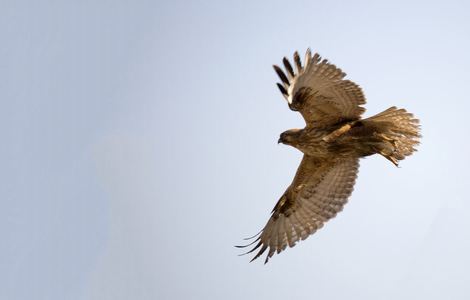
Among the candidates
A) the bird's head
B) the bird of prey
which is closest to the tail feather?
the bird of prey

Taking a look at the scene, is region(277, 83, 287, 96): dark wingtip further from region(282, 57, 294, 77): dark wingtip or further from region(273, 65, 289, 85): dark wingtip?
region(282, 57, 294, 77): dark wingtip

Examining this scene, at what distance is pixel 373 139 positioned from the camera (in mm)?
12906

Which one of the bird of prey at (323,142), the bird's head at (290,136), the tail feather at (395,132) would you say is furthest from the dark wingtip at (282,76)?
the tail feather at (395,132)

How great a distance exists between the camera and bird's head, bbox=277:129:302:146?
42.0ft

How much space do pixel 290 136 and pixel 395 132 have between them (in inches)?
75.1

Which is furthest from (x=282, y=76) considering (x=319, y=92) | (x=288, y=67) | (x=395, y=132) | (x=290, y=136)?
(x=395, y=132)

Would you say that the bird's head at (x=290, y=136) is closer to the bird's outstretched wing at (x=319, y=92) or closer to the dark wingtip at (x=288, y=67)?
the bird's outstretched wing at (x=319, y=92)

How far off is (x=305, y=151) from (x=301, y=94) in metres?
1.18

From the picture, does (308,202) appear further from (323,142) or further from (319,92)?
(319,92)

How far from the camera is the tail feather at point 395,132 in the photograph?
499 inches

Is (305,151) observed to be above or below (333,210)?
above

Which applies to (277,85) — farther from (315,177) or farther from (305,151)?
(315,177)

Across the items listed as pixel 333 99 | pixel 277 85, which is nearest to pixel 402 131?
pixel 333 99

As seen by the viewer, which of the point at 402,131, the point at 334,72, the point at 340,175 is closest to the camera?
the point at 334,72
